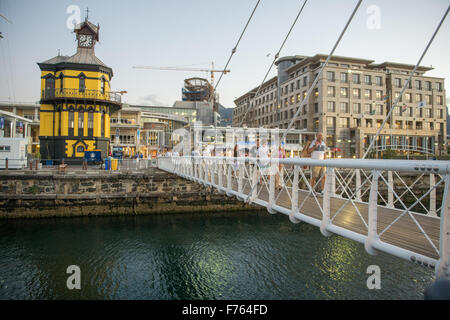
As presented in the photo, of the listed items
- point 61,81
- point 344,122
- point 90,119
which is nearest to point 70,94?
point 61,81

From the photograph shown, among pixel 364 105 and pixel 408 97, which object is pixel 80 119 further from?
pixel 408 97

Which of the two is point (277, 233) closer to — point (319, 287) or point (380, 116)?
point (319, 287)

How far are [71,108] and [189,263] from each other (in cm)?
2436

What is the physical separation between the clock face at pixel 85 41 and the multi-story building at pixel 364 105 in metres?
33.6

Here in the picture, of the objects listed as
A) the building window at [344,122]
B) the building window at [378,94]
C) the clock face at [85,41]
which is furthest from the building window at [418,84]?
the clock face at [85,41]

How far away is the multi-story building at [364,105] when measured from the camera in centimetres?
4453

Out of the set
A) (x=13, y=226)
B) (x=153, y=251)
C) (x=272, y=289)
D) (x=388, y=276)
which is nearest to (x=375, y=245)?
(x=272, y=289)

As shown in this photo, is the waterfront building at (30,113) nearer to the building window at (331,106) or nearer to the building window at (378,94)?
the building window at (331,106)

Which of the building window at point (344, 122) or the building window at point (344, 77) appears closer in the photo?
the building window at point (344, 122)

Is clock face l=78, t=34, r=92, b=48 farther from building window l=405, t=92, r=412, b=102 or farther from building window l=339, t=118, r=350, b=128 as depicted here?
building window l=405, t=92, r=412, b=102

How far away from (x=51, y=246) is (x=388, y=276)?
46.6 feet

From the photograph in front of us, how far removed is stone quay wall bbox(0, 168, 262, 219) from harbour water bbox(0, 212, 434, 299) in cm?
117

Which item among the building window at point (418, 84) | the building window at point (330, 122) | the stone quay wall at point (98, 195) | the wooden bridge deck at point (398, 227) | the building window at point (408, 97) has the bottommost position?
the stone quay wall at point (98, 195)

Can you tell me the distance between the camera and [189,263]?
1091 centimetres
